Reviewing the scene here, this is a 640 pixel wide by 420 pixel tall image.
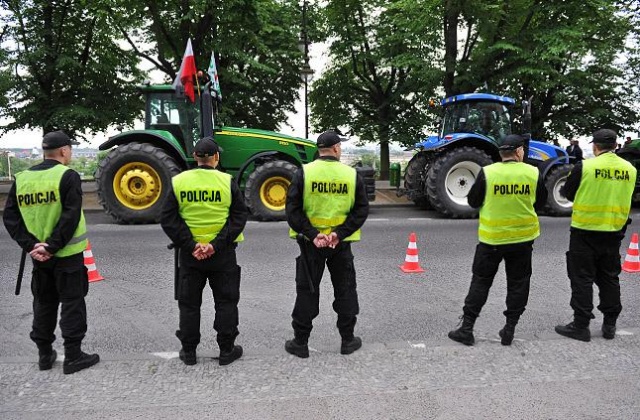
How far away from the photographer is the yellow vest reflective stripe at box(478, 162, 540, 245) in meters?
4.02

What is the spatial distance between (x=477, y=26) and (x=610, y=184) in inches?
551

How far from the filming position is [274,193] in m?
10.7

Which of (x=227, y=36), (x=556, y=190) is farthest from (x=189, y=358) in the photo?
(x=227, y=36)

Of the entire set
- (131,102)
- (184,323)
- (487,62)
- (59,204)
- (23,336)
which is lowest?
(23,336)

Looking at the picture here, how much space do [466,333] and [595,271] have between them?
4.09 feet

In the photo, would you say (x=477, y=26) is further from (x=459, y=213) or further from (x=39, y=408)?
(x=39, y=408)

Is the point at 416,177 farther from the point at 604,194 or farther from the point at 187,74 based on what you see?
the point at 604,194

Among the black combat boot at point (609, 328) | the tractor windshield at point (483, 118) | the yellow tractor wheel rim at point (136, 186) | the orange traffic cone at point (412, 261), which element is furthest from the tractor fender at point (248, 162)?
the black combat boot at point (609, 328)

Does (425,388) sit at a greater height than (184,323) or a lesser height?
lesser

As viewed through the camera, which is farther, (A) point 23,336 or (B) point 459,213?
(B) point 459,213

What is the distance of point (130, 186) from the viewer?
1024 centimetres

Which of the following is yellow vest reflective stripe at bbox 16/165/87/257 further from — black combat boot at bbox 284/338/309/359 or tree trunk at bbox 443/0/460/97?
tree trunk at bbox 443/0/460/97

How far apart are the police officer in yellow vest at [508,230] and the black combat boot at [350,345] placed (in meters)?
0.80

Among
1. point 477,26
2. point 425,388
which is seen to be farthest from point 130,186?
point 477,26
